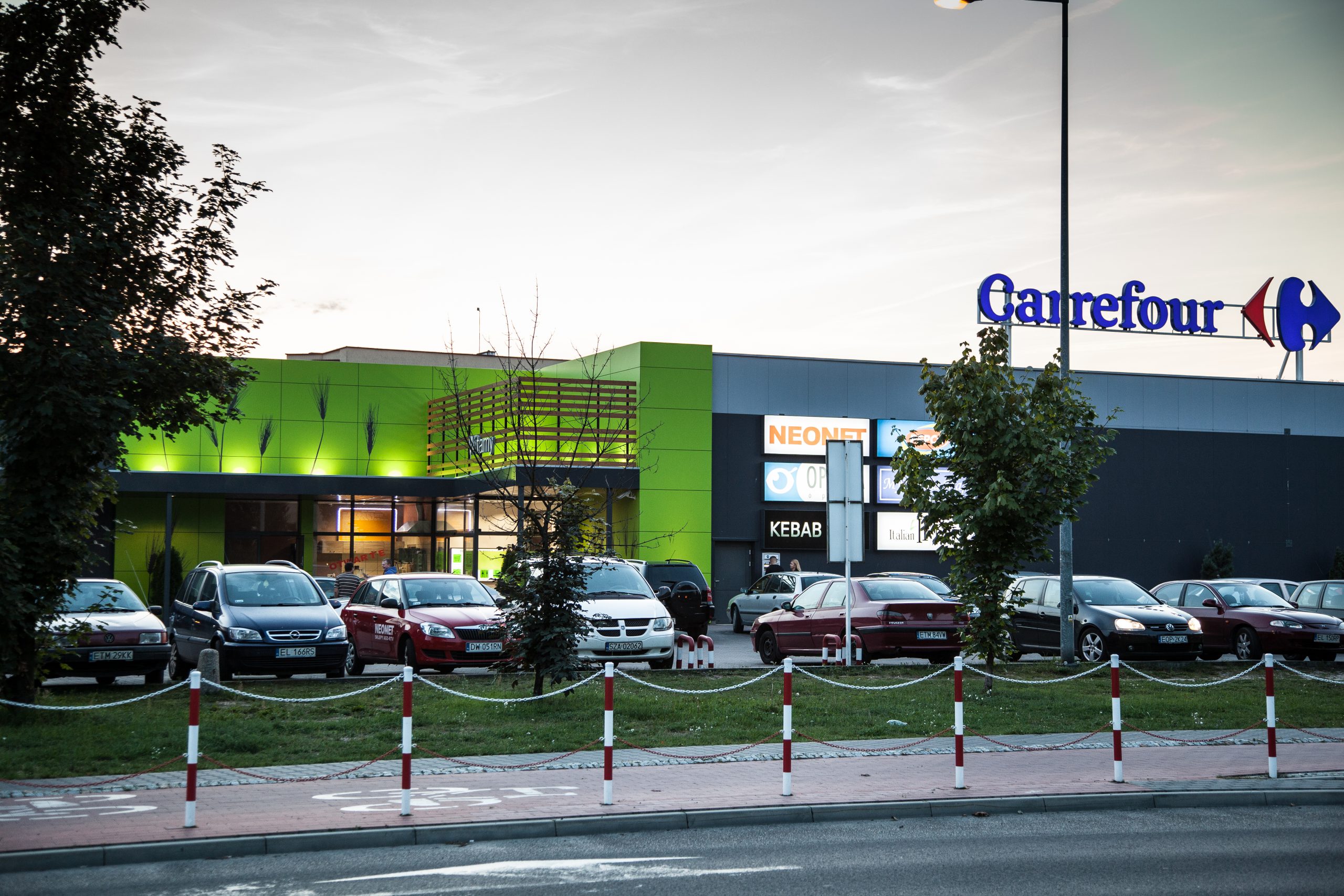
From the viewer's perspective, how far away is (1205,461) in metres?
44.3

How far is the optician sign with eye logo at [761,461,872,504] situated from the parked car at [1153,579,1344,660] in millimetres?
14087

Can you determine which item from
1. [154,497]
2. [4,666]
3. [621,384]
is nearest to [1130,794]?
[4,666]

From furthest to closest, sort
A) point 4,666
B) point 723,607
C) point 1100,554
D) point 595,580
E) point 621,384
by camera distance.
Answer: point 1100,554 → point 723,607 → point 621,384 → point 595,580 → point 4,666

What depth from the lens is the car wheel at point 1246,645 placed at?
79.8 feet

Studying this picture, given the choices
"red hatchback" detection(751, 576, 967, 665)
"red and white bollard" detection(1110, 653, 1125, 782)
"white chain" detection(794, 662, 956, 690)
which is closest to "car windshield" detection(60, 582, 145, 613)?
"white chain" detection(794, 662, 956, 690)

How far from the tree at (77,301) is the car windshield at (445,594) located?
5.12 metres

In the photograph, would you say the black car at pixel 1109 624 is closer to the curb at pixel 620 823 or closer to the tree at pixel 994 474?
the tree at pixel 994 474

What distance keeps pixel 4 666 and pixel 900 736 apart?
952 centimetres

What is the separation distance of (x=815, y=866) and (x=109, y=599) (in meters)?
13.6

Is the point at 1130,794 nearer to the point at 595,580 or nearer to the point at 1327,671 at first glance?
the point at 595,580

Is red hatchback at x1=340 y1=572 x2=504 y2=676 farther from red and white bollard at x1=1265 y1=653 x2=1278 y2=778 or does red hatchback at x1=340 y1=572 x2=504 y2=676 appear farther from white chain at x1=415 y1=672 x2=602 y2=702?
red and white bollard at x1=1265 y1=653 x2=1278 y2=778

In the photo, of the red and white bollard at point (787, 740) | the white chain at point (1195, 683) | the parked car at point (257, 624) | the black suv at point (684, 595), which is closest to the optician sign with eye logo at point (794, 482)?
the black suv at point (684, 595)

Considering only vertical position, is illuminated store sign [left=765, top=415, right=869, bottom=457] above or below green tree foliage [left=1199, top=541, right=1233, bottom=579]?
above

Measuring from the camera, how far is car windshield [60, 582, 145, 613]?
60.0 ft
